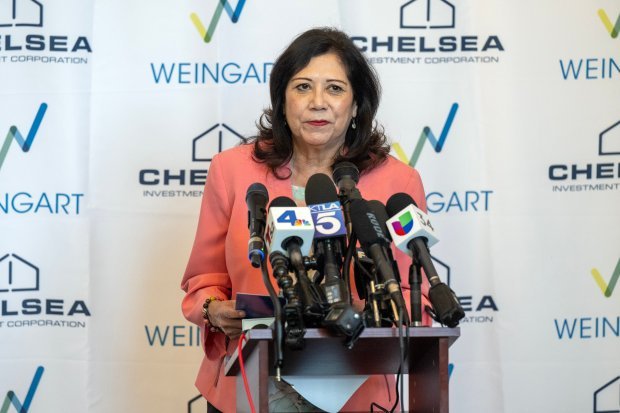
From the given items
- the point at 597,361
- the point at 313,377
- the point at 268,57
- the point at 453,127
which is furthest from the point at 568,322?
the point at 313,377

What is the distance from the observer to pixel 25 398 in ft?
12.6

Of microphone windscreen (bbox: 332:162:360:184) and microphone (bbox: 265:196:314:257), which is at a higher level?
microphone windscreen (bbox: 332:162:360:184)

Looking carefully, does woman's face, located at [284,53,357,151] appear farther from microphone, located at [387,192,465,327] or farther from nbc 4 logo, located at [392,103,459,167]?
nbc 4 logo, located at [392,103,459,167]

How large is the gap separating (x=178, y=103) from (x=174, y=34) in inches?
11.9

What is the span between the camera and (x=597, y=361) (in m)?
3.93

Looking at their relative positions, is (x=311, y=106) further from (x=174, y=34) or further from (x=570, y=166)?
(x=570, y=166)

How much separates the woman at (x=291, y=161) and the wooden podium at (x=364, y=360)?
543mm

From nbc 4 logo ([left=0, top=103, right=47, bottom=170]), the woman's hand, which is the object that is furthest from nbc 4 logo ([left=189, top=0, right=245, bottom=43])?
the woman's hand

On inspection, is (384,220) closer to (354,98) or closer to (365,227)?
(365,227)

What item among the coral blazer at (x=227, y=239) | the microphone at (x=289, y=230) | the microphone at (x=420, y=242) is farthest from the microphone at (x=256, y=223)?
the coral blazer at (x=227, y=239)

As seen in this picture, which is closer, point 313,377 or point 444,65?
point 313,377

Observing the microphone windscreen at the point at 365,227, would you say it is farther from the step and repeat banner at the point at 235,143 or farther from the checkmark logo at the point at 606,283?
the checkmark logo at the point at 606,283

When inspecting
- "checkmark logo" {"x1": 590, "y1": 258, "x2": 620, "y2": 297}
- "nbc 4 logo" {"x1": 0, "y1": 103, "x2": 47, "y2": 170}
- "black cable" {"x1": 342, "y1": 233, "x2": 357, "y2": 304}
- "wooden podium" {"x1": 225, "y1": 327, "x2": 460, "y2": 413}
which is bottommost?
"wooden podium" {"x1": 225, "y1": 327, "x2": 460, "y2": 413}

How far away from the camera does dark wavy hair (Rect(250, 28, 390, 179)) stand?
113 inches
